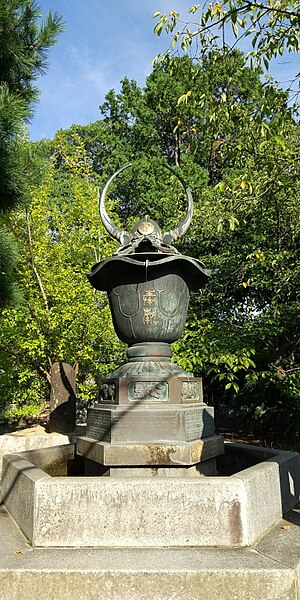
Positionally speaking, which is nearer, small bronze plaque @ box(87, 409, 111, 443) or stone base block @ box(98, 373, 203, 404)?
small bronze plaque @ box(87, 409, 111, 443)

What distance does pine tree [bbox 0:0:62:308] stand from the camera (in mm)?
5930

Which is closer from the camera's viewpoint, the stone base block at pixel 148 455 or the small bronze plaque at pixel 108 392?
the stone base block at pixel 148 455

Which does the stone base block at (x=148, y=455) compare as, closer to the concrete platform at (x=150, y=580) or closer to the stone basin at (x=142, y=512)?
the stone basin at (x=142, y=512)

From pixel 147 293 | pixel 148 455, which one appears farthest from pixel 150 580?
pixel 147 293

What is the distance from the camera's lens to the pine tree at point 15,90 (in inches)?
233

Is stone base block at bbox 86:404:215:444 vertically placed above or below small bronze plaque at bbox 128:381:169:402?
below

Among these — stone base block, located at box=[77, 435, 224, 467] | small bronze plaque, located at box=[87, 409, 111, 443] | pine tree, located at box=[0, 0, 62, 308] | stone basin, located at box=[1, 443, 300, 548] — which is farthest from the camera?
pine tree, located at box=[0, 0, 62, 308]

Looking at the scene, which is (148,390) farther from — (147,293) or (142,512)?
(142,512)

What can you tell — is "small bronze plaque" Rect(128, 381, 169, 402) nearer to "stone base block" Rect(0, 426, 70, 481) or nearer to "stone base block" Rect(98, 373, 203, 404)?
"stone base block" Rect(98, 373, 203, 404)

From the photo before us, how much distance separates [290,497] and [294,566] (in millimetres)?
1523

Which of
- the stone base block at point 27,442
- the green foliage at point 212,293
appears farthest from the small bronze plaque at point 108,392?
the stone base block at point 27,442

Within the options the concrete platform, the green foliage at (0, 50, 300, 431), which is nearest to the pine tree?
the green foliage at (0, 50, 300, 431)

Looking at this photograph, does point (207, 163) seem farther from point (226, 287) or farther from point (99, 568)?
point (99, 568)

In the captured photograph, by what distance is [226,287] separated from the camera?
12047 mm
